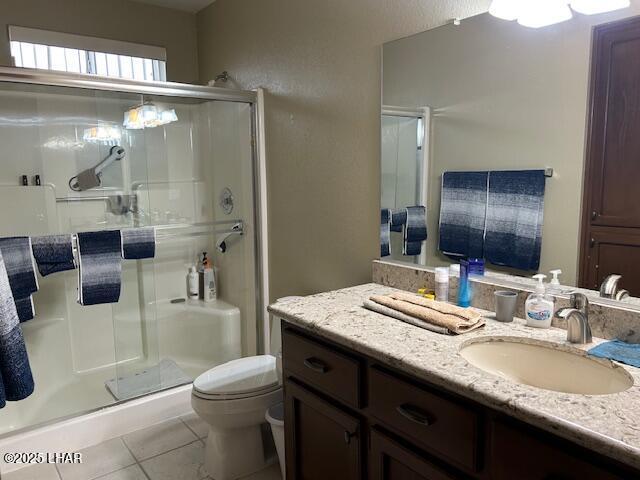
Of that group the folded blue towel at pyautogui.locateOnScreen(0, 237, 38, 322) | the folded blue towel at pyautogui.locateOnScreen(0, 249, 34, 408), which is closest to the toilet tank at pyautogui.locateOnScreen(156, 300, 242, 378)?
the folded blue towel at pyautogui.locateOnScreen(0, 237, 38, 322)

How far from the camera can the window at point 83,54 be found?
276cm

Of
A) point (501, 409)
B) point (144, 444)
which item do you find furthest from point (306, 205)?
point (501, 409)

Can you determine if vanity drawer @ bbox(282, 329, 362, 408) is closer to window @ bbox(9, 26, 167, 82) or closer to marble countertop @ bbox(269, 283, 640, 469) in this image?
marble countertop @ bbox(269, 283, 640, 469)

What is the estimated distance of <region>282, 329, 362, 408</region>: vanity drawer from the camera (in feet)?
4.64

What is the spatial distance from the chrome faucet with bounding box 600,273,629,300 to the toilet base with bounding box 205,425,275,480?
1.56m

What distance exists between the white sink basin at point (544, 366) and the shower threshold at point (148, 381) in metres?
1.98

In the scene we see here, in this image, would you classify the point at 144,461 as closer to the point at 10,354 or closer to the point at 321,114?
the point at 10,354

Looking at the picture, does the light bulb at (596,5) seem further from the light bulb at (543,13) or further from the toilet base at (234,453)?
the toilet base at (234,453)

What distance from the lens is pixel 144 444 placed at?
2.42 metres

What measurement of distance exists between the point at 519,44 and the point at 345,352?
3.68 feet

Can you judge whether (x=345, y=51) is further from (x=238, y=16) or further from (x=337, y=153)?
(x=238, y=16)

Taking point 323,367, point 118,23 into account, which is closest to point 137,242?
point 323,367

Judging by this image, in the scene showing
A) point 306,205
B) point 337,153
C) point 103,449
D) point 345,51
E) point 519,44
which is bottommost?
point 103,449

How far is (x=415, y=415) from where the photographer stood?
1218mm
